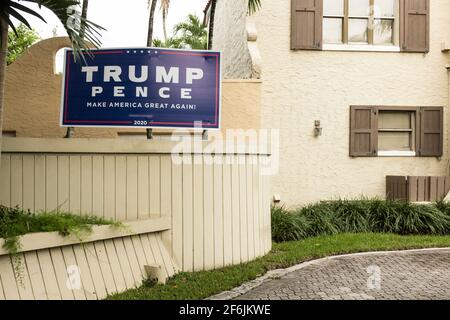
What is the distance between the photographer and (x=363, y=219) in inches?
379

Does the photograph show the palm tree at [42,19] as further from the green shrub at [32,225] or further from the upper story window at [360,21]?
the upper story window at [360,21]

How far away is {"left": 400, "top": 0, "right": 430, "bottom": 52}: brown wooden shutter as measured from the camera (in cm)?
1108

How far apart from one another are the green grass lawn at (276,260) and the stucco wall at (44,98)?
253 centimetres

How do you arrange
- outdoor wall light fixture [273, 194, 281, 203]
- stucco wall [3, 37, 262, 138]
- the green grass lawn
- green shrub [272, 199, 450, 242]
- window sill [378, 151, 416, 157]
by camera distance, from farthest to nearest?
window sill [378, 151, 416, 157] → outdoor wall light fixture [273, 194, 281, 203] → green shrub [272, 199, 450, 242] → stucco wall [3, 37, 262, 138] → the green grass lawn

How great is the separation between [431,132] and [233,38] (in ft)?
20.1

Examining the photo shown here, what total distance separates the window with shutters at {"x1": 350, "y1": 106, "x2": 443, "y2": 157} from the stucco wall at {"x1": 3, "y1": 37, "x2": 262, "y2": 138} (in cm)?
393

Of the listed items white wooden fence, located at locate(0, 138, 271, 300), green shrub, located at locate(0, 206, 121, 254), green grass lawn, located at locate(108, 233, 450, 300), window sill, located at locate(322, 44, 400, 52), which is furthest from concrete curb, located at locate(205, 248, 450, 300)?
window sill, located at locate(322, 44, 400, 52)

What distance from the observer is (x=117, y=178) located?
19.5ft

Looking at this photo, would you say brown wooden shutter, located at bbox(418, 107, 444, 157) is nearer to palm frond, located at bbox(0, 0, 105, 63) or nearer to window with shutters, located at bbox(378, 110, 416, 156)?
window with shutters, located at bbox(378, 110, 416, 156)

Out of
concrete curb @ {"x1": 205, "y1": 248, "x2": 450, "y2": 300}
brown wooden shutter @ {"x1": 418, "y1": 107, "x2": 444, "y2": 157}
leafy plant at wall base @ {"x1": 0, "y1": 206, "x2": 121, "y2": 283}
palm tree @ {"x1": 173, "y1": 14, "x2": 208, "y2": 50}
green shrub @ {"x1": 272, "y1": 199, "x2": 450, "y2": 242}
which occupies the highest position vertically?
palm tree @ {"x1": 173, "y1": 14, "x2": 208, "y2": 50}

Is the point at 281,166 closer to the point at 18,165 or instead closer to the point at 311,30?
the point at 311,30

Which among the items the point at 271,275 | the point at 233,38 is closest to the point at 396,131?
the point at 233,38

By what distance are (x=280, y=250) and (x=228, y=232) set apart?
5.04 feet

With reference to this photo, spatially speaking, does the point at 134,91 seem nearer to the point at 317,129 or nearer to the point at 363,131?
the point at 317,129
